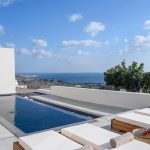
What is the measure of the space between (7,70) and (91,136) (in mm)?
11145

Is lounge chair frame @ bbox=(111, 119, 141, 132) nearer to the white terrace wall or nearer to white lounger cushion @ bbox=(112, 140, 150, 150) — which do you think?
white lounger cushion @ bbox=(112, 140, 150, 150)

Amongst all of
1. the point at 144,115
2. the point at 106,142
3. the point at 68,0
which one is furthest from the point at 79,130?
the point at 68,0

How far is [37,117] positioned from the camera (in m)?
7.21

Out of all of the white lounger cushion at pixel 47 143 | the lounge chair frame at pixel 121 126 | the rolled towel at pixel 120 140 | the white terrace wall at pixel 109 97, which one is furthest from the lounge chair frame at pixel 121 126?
the white terrace wall at pixel 109 97

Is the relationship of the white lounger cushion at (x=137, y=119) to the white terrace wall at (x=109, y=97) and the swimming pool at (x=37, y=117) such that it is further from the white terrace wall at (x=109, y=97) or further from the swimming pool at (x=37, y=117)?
the white terrace wall at (x=109, y=97)

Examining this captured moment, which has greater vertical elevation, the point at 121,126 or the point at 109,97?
the point at 109,97

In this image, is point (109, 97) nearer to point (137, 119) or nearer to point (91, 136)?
point (137, 119)

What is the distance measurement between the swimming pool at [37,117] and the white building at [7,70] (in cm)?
475

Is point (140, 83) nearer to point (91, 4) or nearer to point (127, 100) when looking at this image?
point (91, 4)

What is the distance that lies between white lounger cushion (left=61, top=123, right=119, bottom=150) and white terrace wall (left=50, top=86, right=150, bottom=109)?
3875 millimetres

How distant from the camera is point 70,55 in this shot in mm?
25266

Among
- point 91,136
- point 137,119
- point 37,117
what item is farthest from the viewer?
point 37,117

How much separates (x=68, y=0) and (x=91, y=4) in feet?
4.61

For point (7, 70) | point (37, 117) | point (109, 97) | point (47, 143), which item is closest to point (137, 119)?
point (47, 143)
